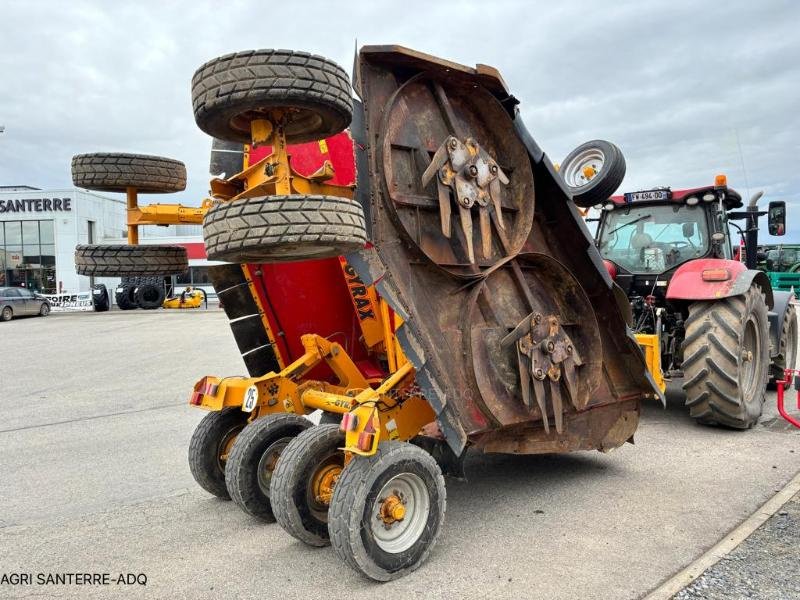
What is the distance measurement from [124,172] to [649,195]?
228 inches

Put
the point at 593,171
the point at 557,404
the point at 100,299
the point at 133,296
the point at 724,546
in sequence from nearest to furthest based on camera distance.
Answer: the point at 724,546 → the point at 557,404 → the point at 593,171 → the point at 100,299 → the point at 133,296

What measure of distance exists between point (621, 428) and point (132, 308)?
3084 centimetres

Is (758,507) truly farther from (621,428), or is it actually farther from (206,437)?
(206,437)

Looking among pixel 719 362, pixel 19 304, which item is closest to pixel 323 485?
pixel 719 362

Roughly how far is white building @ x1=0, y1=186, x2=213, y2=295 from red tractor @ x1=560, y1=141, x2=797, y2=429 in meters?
30.8

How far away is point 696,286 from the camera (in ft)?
20.9

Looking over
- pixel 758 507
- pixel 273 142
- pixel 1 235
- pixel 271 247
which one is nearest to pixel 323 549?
pixel 271 247

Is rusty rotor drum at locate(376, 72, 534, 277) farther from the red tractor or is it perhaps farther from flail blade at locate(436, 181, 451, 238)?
the red tractor

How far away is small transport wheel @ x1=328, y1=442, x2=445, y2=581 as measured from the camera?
314 cm

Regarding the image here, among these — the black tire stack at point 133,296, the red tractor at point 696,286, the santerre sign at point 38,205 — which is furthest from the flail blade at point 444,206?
the santerre sign at point 38,205

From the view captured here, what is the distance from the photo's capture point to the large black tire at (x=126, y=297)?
31250 mm

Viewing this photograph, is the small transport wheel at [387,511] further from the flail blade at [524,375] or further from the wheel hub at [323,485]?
the flail blade at [524,375]

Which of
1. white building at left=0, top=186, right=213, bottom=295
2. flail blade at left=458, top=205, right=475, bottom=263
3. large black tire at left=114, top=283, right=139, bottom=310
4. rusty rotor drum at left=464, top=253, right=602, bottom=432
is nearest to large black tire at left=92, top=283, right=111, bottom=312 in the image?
large black tire at left=114, top=283, right=139, bottom=310

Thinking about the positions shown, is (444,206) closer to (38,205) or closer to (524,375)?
(524,375)
